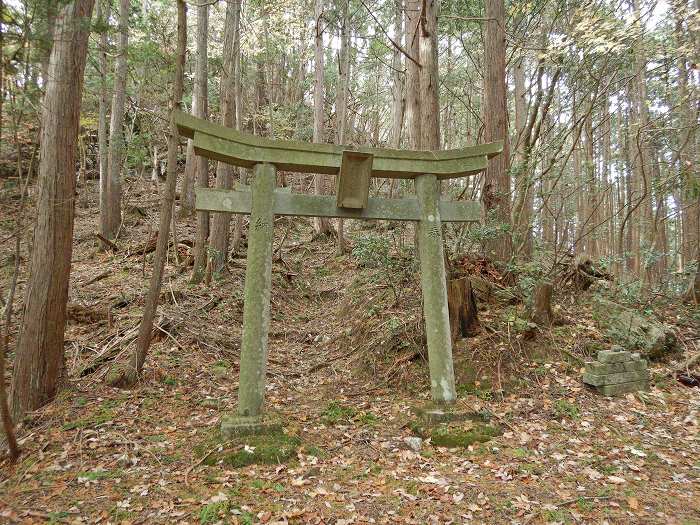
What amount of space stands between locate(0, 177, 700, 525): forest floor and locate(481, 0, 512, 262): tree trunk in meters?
1.47

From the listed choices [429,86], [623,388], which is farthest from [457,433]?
[429,86]

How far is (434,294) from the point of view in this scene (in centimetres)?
527

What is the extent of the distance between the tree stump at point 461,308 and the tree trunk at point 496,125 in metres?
1.67

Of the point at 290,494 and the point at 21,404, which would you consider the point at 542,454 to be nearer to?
the point at 290,494

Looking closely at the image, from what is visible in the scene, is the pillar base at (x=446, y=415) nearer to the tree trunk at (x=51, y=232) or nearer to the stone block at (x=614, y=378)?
the stone block at (x=614, y=378)

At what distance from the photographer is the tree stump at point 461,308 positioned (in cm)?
642

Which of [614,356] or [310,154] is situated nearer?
[310,154]

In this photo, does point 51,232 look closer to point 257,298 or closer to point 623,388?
point 257,298

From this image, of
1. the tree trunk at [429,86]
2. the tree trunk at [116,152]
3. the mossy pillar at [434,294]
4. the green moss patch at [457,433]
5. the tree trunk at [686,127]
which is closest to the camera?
the green moss patch at [457,433]

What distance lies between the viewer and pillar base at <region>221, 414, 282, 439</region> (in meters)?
4.46

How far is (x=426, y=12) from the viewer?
6633 mm

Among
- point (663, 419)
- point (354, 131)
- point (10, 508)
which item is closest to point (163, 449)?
point (10, 508)

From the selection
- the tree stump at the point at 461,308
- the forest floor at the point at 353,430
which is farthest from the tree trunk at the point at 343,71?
the tree stump at the point at 461,308

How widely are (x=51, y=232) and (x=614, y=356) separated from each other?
739 centimetres
